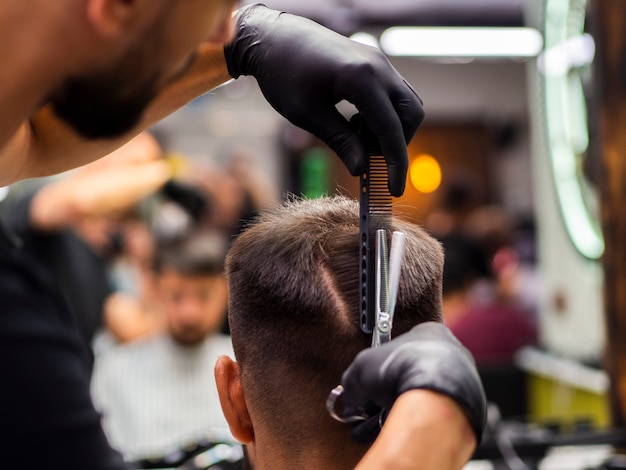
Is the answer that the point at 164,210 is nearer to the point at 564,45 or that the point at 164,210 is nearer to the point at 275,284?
the point at 564,45

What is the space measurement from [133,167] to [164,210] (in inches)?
14.8

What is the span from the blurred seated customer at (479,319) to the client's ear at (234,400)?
2.93 metres

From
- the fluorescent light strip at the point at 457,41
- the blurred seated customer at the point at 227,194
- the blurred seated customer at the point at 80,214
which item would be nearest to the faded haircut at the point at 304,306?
the blurred seated customer at the point at 80,214

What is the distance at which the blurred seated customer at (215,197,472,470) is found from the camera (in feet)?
3.12

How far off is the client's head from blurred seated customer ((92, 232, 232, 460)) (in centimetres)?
189

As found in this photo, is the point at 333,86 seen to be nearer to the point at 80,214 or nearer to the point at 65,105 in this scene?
the point at 65,105

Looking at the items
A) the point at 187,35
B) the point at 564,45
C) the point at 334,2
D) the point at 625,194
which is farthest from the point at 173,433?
the point at 334,2

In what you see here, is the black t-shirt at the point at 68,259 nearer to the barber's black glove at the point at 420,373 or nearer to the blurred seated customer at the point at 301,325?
the blurred seated customer at the point at 301,325

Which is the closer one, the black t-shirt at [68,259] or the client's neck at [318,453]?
the client's neck at [318,453]

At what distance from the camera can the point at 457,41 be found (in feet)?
18.7

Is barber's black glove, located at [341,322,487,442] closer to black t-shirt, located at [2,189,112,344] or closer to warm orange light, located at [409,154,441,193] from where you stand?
black t-shirt, located at [2,189,112,344]

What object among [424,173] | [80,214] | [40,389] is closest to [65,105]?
[40,389]

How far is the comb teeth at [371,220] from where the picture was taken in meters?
0.91

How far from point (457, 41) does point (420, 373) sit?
5.25 meters
